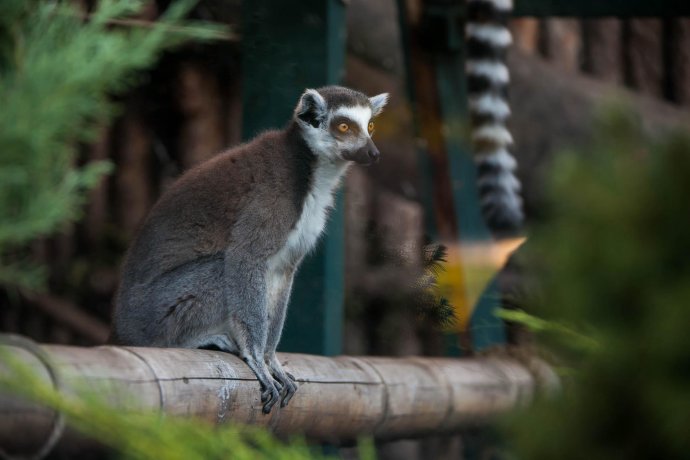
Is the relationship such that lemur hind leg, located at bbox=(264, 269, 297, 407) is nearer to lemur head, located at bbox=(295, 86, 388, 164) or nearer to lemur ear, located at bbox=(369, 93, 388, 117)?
lemur head, located at bbox=(295, 86, 388, 164)

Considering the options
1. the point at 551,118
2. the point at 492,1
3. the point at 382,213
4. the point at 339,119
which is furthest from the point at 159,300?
the point at 551,118

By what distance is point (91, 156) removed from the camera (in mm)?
6008

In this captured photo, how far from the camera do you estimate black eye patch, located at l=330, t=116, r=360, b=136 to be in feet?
11.0

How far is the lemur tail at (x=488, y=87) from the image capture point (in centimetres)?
423

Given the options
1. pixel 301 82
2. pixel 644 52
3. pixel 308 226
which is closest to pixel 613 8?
pixel 301 82

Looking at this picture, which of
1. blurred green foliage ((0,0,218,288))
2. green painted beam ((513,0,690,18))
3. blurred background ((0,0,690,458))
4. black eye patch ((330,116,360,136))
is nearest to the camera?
blurred green foliage ((0,0,218,288))

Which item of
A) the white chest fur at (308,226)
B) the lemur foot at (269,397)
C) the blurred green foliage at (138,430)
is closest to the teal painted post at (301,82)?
the white chest fur at (308,226)

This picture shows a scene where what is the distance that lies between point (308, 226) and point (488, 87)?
4.79 ft

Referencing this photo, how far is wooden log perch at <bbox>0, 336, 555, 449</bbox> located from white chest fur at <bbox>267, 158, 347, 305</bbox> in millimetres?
372

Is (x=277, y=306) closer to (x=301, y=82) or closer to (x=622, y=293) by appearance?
(x=301, y=82)

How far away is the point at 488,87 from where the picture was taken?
445 cm

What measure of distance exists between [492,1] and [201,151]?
2.16 metres

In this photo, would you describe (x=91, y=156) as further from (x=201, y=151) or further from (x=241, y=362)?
(x=241, y=362)

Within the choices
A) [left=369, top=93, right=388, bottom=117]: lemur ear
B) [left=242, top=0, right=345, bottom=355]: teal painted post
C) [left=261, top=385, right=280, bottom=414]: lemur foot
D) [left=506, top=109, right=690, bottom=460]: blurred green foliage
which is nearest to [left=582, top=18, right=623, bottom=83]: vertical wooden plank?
[left=242, top=0, right=345, bottom=355]: teal painted post
